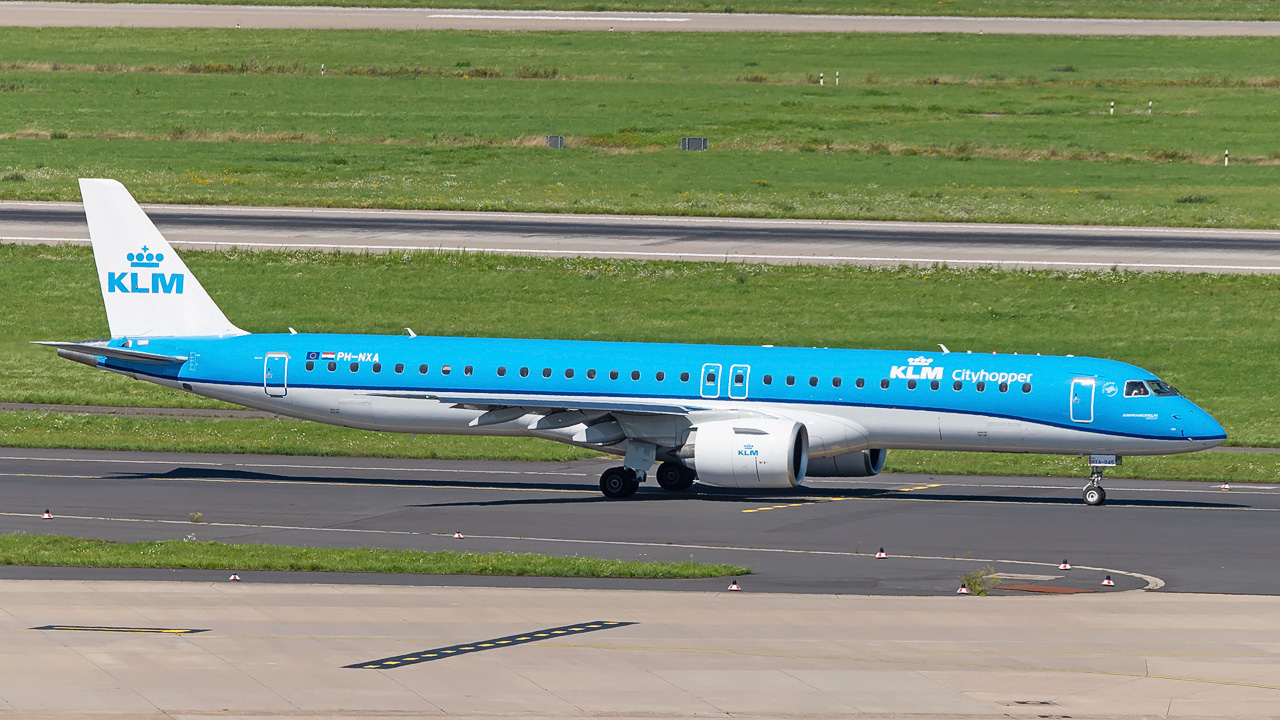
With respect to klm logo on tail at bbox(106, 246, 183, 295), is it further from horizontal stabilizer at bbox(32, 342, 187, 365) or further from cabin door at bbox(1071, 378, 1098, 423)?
cabin door at bbox(1071, 378, 1098, 423)

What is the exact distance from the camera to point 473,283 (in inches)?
2825

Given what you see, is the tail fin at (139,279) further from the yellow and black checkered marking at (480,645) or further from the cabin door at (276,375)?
the yellow and black checkered marking at (480,645)

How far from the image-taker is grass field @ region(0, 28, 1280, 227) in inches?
3538

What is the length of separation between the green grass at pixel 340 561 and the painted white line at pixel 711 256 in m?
39.8

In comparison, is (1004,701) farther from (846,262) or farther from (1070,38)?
(1070,38)

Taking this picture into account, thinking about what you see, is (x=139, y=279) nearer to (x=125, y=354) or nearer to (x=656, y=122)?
(x=125, y=354)

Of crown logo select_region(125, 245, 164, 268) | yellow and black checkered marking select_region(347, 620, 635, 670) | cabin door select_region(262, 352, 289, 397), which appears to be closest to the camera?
yellow and black checkered marking select_region(347, 620, 635, 670)

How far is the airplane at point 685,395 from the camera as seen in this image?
43156mm

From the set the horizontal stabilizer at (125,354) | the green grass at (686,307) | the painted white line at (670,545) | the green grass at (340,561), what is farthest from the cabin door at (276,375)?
the green grass at (686,307)

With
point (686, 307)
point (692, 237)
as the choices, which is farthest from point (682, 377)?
point (692, 237)

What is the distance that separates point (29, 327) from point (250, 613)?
146 ft

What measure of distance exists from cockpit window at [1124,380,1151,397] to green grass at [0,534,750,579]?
1412 cm

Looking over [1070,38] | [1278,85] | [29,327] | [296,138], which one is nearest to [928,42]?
[1070,38]

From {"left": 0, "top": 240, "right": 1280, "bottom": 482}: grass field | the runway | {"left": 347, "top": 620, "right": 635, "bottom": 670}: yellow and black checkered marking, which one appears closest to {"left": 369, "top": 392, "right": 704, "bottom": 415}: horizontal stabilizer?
{"left": 0, "top": 240, "right": 1280, "bottom": 482}: grass field
